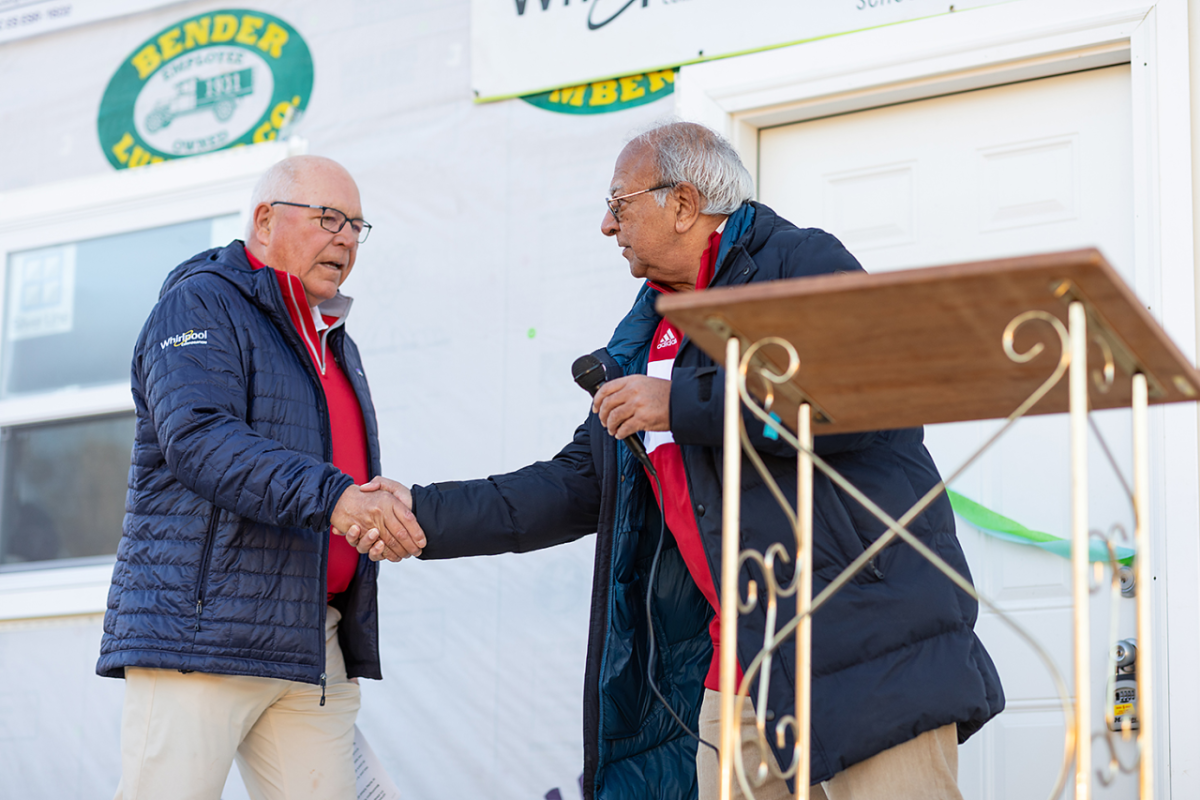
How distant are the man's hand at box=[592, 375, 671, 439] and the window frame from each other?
2270 millimetres

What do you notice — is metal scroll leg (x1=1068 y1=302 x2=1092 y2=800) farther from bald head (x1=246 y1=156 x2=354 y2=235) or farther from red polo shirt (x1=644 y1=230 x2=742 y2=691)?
bald head (x1=246 y1=156 x2=354 y2=235)

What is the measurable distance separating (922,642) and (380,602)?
2.09 metres

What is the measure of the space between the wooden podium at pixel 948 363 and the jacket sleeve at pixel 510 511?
1.19 m

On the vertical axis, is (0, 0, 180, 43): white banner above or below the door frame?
above

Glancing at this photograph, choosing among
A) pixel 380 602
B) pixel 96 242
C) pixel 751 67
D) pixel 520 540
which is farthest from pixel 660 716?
pixel 96 242

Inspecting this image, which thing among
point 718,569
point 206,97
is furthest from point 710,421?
point 206,97

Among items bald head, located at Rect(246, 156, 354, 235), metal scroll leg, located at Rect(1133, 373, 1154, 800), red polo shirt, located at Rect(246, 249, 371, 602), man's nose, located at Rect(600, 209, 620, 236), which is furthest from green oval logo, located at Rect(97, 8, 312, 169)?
metal scroll leg, located at Rect(1133, 373, 1154, 800)

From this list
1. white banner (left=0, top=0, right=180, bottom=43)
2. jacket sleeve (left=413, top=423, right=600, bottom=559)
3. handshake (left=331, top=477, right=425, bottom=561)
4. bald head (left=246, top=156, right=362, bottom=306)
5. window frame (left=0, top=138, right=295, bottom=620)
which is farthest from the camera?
white banner (left=0, top=0, right=180, bottom=43)

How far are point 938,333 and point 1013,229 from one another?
2004mm

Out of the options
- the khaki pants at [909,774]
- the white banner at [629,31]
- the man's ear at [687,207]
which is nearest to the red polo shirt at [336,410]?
the man's ear at [687,207]

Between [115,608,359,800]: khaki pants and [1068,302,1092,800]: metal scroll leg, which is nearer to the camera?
[1068,302,1092,800]: metal scroll leg

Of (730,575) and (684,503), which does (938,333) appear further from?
(684,503)

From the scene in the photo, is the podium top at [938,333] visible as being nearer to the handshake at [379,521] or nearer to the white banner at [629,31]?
the handshake at [379,521]

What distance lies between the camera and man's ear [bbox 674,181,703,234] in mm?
2723
